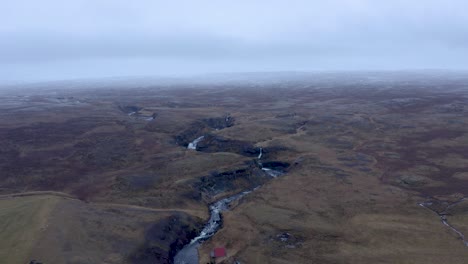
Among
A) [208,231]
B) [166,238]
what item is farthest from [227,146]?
[166,238]

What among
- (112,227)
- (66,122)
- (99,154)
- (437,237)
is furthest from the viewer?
(66,122)

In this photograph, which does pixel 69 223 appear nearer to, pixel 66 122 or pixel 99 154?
pixel 99 154

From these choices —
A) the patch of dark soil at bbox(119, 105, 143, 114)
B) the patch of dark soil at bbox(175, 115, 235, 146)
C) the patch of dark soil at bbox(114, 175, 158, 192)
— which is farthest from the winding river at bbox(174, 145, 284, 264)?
the patch of dark soil at bbox(119, 105, 143, 114)

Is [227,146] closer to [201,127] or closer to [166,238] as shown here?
[201,127]

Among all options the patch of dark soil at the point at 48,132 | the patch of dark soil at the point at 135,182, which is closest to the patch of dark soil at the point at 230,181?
the patch of dark soil at the point at 135,182

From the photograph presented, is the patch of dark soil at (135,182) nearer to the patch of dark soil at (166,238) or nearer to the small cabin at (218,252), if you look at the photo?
the patch of dark soil at (166,238)

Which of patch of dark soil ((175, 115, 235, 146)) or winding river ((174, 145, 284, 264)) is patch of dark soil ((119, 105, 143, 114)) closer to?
patch of dark soil ((175, 115, 235, 146))

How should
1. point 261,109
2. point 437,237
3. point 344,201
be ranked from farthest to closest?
point 261,109 < point 344,201 < point 437,237

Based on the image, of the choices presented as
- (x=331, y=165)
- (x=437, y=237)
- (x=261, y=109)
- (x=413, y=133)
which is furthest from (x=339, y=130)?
(x=437, y=237)
